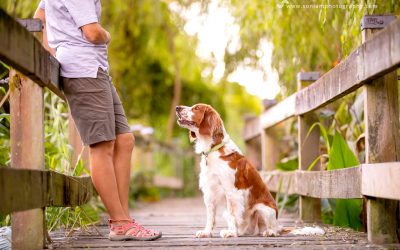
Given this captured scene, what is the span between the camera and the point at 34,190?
284 centimetres

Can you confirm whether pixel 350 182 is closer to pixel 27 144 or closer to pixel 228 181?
pixel 228 181

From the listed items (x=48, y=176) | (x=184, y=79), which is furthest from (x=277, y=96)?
(x=184, y=79)

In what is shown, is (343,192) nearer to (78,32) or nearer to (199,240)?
(199,240)

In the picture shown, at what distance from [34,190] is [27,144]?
361 millimetres

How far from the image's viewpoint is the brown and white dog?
13.7 feet

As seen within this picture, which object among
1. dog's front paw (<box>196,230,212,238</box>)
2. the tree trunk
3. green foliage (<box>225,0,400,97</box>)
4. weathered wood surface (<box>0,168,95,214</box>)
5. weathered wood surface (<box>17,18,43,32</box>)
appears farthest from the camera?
the tree trunk

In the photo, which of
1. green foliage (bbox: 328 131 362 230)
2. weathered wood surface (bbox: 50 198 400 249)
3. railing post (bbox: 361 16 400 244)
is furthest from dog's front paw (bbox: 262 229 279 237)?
railing post (bbox: 361 16 400 244)

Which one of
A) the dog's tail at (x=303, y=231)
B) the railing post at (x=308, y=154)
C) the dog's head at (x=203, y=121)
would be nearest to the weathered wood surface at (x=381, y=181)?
the dog's tail at (x=303, y=231)

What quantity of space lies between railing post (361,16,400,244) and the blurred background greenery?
1323 millimetres

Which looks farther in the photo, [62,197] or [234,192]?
[234,192]

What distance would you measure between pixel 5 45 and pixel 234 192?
2.15 m

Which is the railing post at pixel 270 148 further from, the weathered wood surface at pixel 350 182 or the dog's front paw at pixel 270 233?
the dog's front paw at pixel 270 233

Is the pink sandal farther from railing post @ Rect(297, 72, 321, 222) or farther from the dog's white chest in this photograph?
railing post @ Rect(297, 72, 321, 222)

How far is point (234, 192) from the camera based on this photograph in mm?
4191
